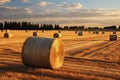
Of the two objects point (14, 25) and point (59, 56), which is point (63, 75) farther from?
point (14, 25)

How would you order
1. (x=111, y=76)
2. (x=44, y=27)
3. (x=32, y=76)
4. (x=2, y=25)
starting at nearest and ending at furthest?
(x=32, y=76), (x=111, y=76), (x=2, y=25), (x=44, y=27)

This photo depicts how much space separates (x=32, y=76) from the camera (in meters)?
12.3

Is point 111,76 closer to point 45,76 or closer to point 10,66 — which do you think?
point 45,76

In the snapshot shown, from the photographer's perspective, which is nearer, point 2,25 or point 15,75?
point 15,75

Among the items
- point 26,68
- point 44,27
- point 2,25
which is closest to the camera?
point 26,68

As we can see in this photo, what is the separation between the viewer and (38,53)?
13930mm

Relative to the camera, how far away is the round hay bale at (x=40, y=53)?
45.7 ft

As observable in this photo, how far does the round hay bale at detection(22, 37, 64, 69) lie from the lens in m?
13.9

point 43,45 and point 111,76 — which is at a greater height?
point 43,45

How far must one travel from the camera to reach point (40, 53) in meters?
13.9

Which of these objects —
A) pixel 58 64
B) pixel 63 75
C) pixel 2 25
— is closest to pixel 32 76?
pixel 63 75

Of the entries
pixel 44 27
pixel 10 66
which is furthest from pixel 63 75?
pixel 44 27

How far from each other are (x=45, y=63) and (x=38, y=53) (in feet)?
2.02

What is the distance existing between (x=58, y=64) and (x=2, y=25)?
5199 inches
